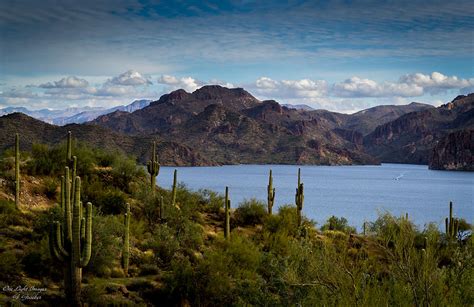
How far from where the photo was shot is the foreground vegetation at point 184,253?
48.6 feet

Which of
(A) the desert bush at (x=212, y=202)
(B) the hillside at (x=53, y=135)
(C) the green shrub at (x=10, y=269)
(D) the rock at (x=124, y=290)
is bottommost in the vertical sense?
(D) the rock at (x=124, y=290)

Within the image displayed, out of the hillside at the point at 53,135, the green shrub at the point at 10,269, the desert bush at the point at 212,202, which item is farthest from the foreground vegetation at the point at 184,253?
the hillside at the point at 53,135

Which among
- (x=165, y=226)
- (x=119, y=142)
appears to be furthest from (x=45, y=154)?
(x=119, y=142)

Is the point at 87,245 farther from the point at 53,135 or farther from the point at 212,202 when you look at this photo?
the point at 53,135

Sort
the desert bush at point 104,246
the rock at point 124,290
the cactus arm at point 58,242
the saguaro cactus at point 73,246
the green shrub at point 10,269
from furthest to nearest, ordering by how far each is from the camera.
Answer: the desert bush at point 104,246 < the rock at point 124,290 < the green shrub at point 10,269 < the saguaro cactus at point 73,246 < the cactus arm at point 58,242

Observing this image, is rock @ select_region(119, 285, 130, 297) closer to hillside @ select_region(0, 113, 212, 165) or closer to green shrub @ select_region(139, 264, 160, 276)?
green shrub @ select_region(139, 264, 160, 276)

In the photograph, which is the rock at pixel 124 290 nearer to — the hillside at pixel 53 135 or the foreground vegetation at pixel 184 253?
the foreground vegetation at pixel 184 253

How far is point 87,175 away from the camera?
3434 centimetres

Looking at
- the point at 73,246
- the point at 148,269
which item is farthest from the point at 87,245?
the point at 148,269

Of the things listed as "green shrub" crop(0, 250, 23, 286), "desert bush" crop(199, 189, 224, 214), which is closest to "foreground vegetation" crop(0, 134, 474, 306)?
"green shrub" crop(0, 250, 23, 286)

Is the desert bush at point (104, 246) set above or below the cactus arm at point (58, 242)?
below

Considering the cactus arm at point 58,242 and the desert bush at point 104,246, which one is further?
the desert bush at point 104,246

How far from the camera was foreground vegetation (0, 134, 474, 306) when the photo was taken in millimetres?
14805

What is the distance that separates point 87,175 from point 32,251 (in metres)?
12.7
